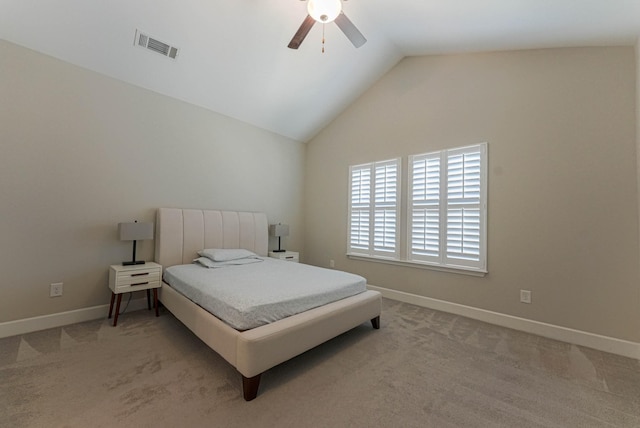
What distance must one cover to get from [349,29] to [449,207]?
2408 millimetres

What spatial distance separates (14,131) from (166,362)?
9.15 feet

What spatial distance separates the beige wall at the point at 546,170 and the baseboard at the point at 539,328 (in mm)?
64

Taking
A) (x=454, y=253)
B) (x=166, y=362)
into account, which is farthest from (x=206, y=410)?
(x=454, y=253)

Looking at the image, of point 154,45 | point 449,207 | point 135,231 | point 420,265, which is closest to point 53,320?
point 135,231

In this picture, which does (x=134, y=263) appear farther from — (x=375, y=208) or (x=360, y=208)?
(x=375, y=208)

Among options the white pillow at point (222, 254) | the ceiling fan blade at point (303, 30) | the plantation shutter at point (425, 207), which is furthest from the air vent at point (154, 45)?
the plantation shutter at point (425, 207)

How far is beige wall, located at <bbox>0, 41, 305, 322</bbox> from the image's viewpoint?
104 inches

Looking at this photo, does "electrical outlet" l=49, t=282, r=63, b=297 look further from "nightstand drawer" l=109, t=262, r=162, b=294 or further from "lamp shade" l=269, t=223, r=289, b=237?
"lamp shade" l=269, t=223, r=289, b=237

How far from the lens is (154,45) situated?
2.98 metres

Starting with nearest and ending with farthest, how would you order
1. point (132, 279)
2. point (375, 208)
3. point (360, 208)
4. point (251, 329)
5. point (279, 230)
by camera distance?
point (251, 329), point (132, 279), point (375, 208), point (360, 208), point (279, 230)

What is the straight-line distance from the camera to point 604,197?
8.48 feet

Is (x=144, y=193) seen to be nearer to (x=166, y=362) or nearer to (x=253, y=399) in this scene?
(x=166, y=362)

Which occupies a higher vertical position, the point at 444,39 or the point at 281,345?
the point at 444,39

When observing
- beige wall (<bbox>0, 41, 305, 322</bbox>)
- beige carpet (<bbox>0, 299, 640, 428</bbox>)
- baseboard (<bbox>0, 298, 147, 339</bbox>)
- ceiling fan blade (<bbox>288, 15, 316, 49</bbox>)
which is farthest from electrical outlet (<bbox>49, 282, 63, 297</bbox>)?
ceiling fan blade (<bbox>288, 15, 316, 49</bbox>)
